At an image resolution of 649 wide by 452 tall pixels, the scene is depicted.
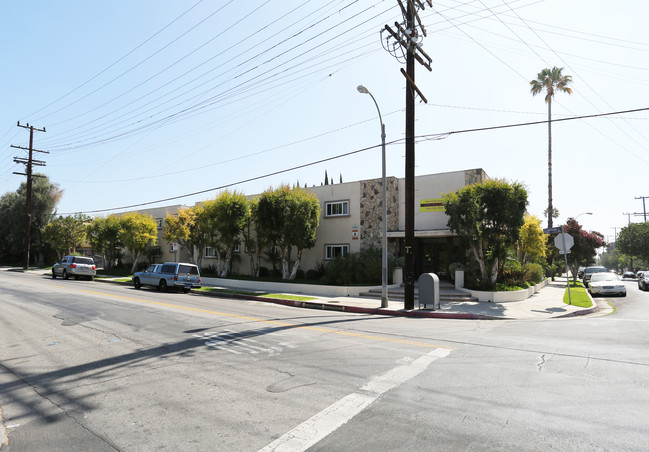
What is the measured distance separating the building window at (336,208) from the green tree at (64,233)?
3310 cm

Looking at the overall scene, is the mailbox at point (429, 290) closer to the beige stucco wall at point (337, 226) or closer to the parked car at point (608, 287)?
the beige stucco wall at point (337, 226)

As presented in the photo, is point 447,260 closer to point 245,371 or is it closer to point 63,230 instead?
point 245,371

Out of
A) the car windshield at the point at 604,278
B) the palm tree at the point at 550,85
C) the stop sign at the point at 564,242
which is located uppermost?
the palm tree at the point at 550,85

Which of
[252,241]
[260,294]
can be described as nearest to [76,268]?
[252,241]

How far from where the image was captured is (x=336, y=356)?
280 inches

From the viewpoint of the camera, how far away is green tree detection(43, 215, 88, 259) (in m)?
42.0

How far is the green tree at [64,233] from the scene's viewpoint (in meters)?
42.0

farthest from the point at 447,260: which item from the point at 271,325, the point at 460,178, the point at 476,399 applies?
the point at 476,399

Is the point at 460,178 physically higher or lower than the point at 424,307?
higher

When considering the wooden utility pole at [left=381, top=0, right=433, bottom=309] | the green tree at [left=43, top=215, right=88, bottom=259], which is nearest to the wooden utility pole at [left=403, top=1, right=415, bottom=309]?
the wooden utility pole at [left=381, top=0, right=433, bottom=309]

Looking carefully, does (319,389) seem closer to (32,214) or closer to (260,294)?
(260,294)

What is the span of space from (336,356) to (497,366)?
9.16ft

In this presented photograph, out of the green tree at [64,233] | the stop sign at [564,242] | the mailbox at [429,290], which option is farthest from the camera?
the green tree at [64,233]

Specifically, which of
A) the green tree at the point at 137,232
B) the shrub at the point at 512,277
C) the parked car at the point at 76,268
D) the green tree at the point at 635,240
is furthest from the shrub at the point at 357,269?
the green tree at the point at 635,240
